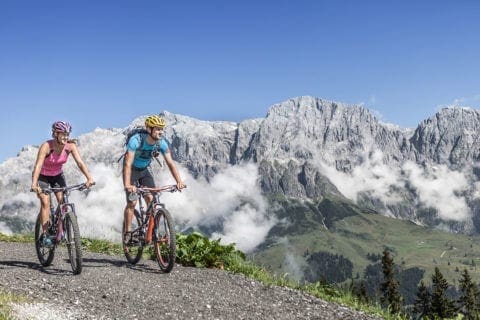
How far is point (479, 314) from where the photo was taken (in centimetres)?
1127

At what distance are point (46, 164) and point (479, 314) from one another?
11967 mm

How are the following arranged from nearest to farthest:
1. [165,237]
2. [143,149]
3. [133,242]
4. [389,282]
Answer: [165,237] < [143,149] < [133,242] < [389,282]

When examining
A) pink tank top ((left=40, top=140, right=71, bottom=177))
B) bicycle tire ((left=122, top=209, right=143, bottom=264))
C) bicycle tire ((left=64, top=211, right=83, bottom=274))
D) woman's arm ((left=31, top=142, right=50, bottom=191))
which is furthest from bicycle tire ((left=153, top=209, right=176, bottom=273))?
woman's arm ((left=31, top=142, right=50, bottom=191))

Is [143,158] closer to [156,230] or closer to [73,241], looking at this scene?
[156,230]

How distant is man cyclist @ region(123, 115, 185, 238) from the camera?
563 inches

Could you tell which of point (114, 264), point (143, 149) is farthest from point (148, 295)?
point (143, 149)

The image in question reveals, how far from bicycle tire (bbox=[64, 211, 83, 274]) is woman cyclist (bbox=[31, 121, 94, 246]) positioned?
2.19ft

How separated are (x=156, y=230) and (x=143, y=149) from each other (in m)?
2.43

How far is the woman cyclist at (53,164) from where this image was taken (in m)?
13.8

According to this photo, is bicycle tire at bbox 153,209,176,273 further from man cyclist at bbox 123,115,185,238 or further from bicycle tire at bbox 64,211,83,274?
bicycle tire at bbox 64,211,83,274

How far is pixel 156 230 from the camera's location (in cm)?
1459

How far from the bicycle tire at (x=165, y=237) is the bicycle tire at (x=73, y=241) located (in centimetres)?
220

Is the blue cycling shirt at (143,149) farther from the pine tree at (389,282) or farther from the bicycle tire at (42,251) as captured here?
the pine tree at (389,282)

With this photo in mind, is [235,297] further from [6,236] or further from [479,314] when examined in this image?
[6,236]
